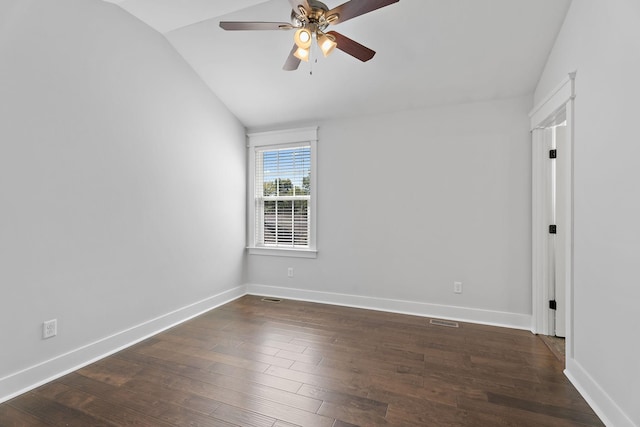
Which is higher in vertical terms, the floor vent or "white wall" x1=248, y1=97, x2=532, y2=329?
"white wall" x1=248, y1=97, x2=532, y2=329

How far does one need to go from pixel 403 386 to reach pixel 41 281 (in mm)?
2671

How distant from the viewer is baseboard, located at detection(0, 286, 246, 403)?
1998 millimetres

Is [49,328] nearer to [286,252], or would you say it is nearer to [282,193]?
[286,252]

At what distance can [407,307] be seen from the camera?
3.55 m

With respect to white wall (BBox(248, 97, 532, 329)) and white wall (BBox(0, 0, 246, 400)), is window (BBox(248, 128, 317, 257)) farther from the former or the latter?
white wall (BBox(0, 0, 246, 400))

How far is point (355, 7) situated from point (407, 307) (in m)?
3.05

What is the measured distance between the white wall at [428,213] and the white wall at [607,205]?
3.32ft

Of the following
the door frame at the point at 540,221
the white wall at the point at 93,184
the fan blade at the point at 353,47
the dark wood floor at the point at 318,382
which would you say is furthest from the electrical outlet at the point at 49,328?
the door frame at the point at 540,221

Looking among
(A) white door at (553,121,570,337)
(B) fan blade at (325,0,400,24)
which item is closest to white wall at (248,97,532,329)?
(A) white door at (553,121,570,337)

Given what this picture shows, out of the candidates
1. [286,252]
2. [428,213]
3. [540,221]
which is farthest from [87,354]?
[540,221]

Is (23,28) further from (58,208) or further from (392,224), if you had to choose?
(392,224)

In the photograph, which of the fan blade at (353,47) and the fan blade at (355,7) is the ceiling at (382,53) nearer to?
the fan blade at (353,47)

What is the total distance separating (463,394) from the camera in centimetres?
198

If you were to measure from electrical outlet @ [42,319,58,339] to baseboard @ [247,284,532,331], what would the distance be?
2.41 meters
